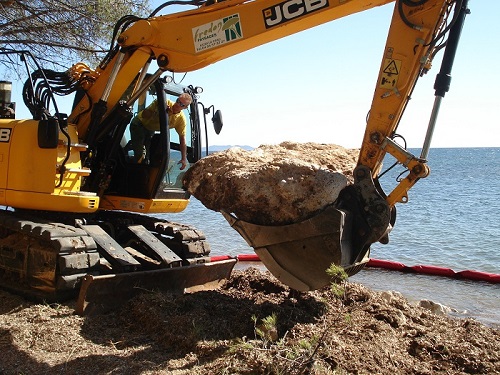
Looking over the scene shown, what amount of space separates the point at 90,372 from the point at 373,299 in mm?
2991

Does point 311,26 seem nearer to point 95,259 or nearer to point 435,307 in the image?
point 95,259

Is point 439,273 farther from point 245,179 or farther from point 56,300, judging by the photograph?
point 56,300

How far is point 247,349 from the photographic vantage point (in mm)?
4195

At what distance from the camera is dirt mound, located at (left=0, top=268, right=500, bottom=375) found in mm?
4332

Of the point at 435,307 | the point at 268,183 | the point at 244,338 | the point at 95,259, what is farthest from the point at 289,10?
the point at 435,307

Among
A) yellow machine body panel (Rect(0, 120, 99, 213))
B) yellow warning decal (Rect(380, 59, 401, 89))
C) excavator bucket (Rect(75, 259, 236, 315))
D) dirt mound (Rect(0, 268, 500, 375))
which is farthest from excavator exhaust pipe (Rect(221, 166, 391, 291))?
yellow machine body panel (Rect(0, 120, 99, 213))

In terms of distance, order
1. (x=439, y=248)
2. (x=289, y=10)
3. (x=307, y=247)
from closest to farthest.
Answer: (x=307, y=247) → (x=289, y=10) → (x=439, y=248)

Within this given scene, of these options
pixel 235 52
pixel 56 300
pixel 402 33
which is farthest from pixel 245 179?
pixel 56 300

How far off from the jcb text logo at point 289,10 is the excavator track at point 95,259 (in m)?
2.84

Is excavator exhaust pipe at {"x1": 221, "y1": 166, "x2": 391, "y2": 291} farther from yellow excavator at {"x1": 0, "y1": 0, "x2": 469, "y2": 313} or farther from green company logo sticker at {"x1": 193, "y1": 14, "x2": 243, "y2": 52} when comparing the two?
green company logo sticker at {"x1": 193, "y1": 14, "x2": 243, "y2": 52}

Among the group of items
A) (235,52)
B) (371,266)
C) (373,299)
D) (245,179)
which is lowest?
(371,266)

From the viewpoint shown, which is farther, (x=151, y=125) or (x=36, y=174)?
(x=151, y=125)

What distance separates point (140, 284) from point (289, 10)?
3101 mm

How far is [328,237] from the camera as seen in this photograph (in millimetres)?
4992
